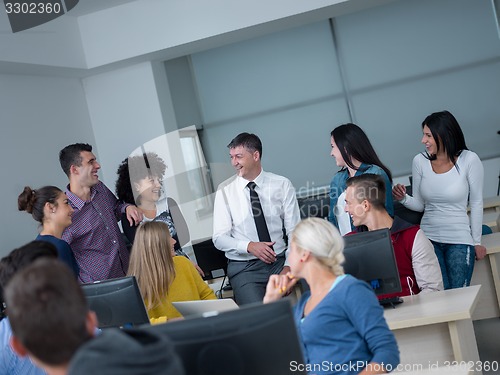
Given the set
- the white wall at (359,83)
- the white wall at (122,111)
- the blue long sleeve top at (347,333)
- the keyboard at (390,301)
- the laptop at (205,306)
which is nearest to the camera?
the blue long sleeve top at (347,333)

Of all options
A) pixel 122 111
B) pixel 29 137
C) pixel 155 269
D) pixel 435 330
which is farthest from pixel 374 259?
pixel 122 111

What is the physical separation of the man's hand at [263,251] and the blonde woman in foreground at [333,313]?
192 centimetres

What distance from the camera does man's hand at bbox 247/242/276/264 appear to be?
15.3 feet

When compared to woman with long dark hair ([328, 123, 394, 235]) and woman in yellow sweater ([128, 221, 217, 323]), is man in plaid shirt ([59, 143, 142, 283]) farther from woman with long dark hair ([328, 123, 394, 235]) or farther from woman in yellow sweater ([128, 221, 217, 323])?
woman with long dark hair ([328, 123, 394, 235])

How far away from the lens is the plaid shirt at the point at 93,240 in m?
4.58

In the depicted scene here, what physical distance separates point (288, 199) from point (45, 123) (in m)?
3.13

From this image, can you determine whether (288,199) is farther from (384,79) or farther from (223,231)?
(384,79)

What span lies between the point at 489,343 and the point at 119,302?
9.03ft

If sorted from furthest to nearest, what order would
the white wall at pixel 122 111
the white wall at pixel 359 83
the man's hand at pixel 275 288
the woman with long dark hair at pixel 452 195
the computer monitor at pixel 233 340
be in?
the white wall at pixel 359 83 → the white wall at pixel 122 111 → the woman with long dark hair at pixel 452 195 → the man's hand at pixel 275 288 → the computer monitor at pixel 233 340

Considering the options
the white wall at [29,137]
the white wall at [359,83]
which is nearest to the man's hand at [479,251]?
the white wall at [29,137]

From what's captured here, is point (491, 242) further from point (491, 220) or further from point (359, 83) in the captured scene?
point (359, 83)

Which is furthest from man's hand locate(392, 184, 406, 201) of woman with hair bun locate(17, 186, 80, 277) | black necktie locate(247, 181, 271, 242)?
woman with hair bun locate(17, 186, 80, 277)

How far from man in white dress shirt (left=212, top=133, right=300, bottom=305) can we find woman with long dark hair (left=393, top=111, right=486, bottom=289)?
808mm

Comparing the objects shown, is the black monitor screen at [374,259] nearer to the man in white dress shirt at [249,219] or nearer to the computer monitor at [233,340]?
the man in white dress shirt at [249,219]
